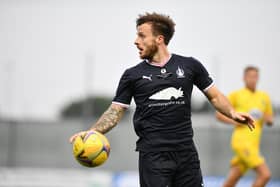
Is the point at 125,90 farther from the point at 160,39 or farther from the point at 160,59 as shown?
the point at 160,39

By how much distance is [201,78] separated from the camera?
677 cm

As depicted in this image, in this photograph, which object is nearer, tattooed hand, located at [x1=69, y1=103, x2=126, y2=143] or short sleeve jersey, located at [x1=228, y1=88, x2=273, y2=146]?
tattooed hand, located at [x1=69, y1=103, x2=126, y2=143]

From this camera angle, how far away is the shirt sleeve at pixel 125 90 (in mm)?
6637

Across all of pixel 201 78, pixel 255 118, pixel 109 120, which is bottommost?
pixel 255 118

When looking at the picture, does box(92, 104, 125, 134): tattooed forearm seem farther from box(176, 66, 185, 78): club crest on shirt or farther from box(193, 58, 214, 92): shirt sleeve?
box(193, 58, 214, 92): shirt sleeve

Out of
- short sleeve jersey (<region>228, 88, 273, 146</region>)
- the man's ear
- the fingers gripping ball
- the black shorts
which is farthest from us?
short sleeve jersey (<region>228, 88, 273, 146</region>)

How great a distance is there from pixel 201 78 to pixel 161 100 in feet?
1.60

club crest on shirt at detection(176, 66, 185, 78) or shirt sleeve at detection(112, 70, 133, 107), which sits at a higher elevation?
club crest on shirt at detection(176, 66, 185, 78)

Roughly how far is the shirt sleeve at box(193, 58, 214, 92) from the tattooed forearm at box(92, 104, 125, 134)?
77cm

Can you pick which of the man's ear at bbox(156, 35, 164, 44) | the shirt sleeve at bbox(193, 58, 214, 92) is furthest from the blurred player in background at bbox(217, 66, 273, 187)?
the man's ear at bbox(156, 35, 164, 44)

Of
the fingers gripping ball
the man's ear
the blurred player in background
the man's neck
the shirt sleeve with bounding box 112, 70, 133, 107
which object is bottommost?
the blurred player in background

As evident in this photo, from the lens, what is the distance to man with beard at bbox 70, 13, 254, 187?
6.52 m

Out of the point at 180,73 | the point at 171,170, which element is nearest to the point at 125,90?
the point at 180,73

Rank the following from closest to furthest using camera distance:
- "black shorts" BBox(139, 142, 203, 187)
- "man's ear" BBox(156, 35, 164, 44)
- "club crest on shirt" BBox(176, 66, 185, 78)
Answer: "black shorts" BBox(139, 142, 203, 187), "club crest on shirt" BBox(176, 66, 185, 78), "man's ear" BBox(156, 35, 164, 44)
